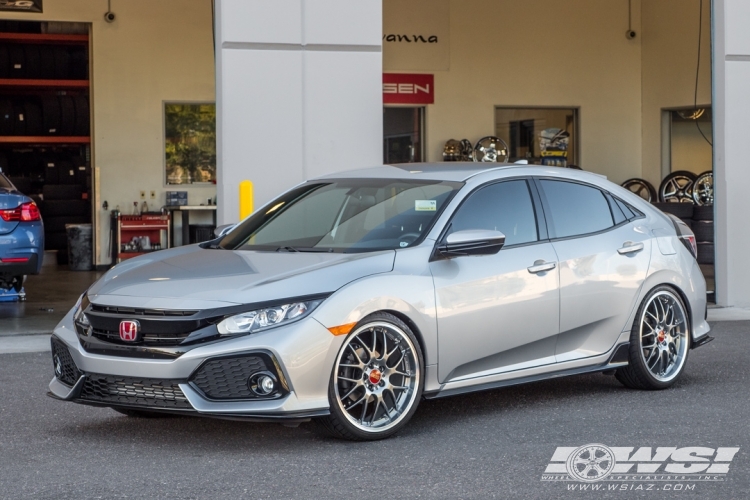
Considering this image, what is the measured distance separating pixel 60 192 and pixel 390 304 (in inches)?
629

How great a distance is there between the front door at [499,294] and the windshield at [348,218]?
0.71 feet

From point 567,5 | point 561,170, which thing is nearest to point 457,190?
point 561,170

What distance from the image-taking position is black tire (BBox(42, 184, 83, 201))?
2033 cm

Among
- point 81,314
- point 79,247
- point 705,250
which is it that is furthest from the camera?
point 79,247

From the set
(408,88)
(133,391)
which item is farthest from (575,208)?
(408,88)

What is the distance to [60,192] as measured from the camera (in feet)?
67.1

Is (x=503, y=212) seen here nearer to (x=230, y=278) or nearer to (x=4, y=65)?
(x=230, y=278)

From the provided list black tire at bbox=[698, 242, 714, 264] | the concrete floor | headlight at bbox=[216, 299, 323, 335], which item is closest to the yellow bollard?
the concrete floor

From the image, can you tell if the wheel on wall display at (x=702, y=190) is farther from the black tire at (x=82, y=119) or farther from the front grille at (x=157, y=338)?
the front grille at (x=157, y=338)

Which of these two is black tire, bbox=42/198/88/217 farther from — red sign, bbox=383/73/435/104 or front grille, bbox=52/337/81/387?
front grille, bbox=52/337/81/387

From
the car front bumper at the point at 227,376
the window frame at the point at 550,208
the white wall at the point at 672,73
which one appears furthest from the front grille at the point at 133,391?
the white wall at the point at 672,73

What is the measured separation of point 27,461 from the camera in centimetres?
535

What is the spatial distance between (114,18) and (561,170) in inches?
562

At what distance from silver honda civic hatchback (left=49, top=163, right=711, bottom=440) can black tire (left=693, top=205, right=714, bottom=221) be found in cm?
1073
